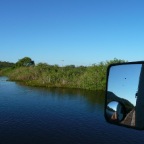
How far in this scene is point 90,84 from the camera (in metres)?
76.0

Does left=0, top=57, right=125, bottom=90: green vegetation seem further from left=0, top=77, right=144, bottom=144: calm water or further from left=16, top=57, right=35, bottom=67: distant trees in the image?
left=16, top=57, right=35, bottom=67: distant trees

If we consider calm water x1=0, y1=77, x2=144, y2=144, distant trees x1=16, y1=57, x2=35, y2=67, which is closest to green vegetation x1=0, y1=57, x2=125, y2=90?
calm water x1=0, y1=77, x2=144, y2=144

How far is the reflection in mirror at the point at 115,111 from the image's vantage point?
2.35 meters

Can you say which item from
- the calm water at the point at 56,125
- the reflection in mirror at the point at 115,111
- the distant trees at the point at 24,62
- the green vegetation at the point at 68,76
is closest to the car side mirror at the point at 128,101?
the reflection in mirror at the point at 115,111

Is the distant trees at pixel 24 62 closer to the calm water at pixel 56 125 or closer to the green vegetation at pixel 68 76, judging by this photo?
the green vegetation at pixel 68 76

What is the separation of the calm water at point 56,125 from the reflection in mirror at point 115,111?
88.3 ft

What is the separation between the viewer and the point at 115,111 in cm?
238

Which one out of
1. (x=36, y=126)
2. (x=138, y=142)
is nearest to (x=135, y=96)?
(x=138, y=142)

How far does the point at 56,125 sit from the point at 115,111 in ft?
108

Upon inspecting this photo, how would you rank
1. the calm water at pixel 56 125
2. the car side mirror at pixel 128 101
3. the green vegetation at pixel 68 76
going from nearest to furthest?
the car side mirror at pixel 128 101 < the calm water at pixel 56 125 < the green vegetation at pixel 68 76

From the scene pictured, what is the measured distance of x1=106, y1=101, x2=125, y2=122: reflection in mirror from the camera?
2.35m

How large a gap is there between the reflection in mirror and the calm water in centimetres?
2691

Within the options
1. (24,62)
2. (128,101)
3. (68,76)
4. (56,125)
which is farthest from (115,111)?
(24,62)

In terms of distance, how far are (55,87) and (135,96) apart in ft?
247
